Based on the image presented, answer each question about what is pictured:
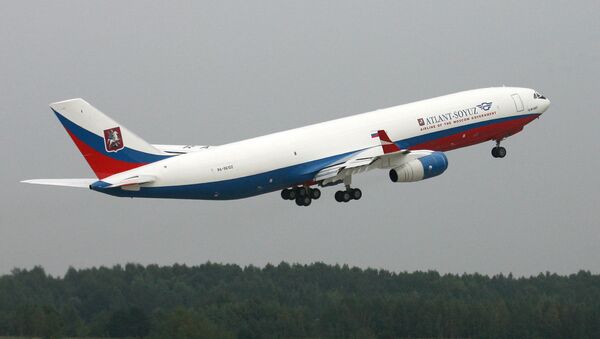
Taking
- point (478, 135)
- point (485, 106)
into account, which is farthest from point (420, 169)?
point (485, 106)

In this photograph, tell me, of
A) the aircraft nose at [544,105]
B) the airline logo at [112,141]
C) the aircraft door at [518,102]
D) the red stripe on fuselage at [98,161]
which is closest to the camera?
the red stripe on fuselage at [98,161]

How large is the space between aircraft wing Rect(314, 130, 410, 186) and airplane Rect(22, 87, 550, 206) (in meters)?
0.06

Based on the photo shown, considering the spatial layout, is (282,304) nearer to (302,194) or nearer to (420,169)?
(302,194)

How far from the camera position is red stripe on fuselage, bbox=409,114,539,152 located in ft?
288

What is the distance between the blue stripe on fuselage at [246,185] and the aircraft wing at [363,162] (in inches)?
15.8

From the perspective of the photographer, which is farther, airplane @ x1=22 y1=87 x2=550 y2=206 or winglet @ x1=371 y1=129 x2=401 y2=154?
winglet @ x1=371 y1=129 x2=401 y2=154

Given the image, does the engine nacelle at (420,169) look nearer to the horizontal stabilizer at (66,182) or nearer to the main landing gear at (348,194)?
the main landing gear at (348,194)

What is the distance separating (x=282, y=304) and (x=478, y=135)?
4746cm

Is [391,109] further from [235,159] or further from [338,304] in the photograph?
[338,304]

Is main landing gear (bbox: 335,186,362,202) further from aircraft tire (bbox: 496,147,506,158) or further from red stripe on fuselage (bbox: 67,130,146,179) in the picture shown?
red stripe on fuselage (bbox: 67,130,146,179)

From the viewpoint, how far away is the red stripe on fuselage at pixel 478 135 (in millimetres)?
87750

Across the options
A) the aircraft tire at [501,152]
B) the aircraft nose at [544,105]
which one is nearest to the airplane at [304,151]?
the aircraft nose at [544,105]

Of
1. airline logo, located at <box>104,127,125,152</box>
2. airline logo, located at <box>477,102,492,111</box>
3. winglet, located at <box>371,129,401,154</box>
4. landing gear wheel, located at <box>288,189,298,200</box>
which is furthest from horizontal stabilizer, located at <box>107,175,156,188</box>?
airline logo, located at <box>477,102,492,111</box>

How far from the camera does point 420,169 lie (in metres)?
82.9
